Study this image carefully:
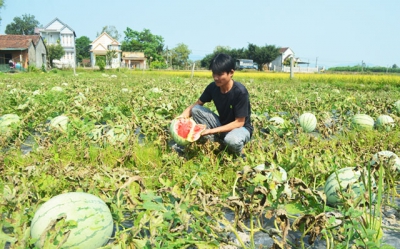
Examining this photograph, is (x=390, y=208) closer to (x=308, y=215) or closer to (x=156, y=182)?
(x=308, y=215)

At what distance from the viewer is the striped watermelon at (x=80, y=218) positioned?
6.90 feet

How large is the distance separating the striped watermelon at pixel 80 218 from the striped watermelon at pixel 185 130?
1905 millimetres

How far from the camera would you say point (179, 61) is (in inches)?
3118

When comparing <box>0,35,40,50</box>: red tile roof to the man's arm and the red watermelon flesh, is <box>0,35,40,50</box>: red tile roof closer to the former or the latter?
the red watermelon flesh

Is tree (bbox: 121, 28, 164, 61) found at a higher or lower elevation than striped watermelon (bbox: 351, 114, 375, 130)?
higher

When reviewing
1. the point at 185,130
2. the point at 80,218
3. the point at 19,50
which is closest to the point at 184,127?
the point at 185,130

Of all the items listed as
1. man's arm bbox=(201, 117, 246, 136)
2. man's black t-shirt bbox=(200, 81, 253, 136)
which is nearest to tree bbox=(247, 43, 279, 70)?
man's black t-shirt bbox=(200, 81, 253, 136)

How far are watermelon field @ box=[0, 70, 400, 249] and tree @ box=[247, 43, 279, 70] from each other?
66923 mm

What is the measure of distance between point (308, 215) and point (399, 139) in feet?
11.6

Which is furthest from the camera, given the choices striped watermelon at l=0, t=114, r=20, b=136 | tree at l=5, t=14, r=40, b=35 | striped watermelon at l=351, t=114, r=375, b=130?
tree at l=5, t=14, r=40, b=35

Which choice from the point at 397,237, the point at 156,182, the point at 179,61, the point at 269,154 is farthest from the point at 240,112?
the point at 179,61

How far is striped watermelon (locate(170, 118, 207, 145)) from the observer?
409cm

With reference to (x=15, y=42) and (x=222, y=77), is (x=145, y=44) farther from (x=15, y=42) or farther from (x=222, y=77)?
(x=222, y=77)

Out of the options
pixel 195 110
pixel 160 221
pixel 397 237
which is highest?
pixel 195 110
